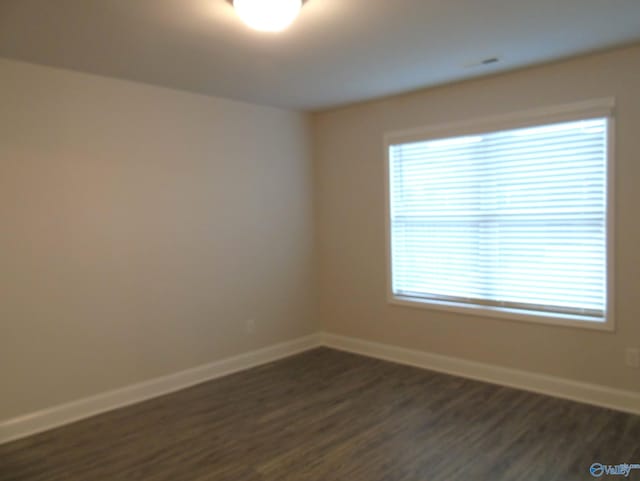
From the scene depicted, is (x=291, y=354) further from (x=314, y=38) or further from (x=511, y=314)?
(x=314, y=38)

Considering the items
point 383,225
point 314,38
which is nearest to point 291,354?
point 383,225

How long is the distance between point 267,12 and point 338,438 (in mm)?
2509

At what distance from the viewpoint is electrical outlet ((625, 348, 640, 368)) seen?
323 centimetres

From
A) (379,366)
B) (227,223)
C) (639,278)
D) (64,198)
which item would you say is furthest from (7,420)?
(639,278)

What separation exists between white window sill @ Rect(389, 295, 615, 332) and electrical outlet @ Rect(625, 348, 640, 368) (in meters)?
0.17

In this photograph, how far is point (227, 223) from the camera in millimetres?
4332

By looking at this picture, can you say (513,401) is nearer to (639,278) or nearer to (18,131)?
(639,278)

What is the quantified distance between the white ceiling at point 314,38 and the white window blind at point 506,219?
633 millimetres

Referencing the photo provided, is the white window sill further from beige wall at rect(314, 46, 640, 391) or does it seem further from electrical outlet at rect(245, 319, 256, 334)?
electrical outlet at rect(245, 319, 256, 334)

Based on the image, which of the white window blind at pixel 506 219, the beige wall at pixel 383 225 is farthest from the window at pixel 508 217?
the beige wall at pixel 383 225

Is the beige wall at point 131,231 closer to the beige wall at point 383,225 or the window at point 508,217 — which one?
the beige wall at point 383,225

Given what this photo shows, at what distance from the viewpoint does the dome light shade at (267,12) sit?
7.38 feet

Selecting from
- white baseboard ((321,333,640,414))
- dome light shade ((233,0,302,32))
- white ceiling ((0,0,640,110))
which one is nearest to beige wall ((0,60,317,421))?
white ceiling ((0,0,640,110))

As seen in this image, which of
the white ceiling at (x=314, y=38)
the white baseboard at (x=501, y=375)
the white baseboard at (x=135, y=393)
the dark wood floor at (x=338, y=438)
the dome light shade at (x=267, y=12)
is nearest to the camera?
the dome light shade at (x=267, y=12)
